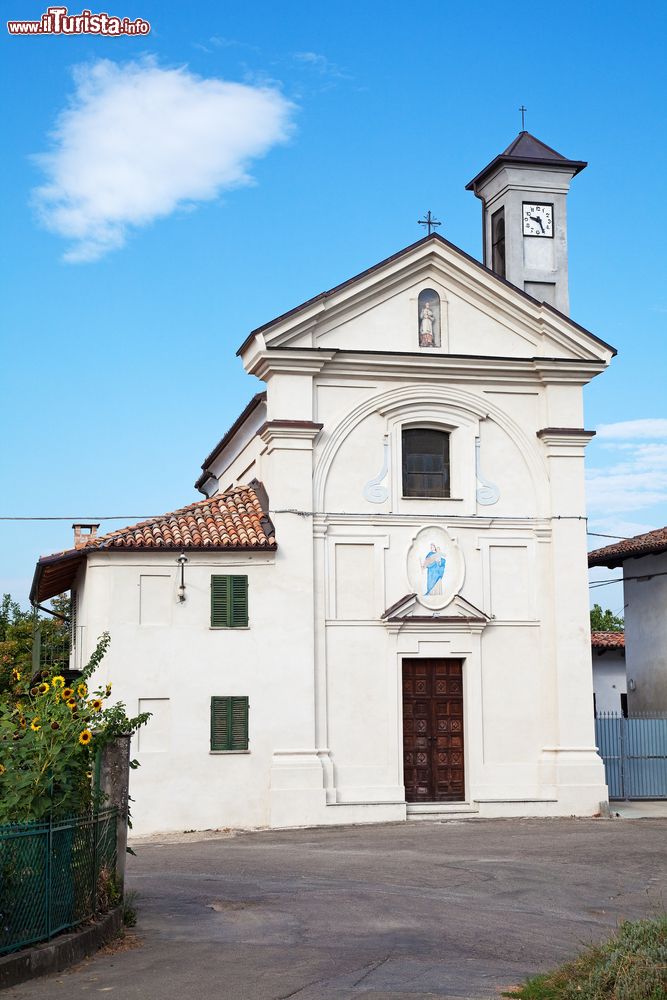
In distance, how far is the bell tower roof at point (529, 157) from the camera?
28266mm

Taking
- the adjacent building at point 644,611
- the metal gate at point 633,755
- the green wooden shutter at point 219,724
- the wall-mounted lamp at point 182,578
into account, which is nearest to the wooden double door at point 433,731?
the green wooden shutter at point 219,724

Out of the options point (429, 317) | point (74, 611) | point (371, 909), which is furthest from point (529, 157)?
point (371, 909)

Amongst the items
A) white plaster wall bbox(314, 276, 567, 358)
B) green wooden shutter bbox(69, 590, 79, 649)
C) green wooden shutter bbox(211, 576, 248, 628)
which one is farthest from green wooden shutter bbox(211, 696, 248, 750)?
white plaster wall bbox(314, 276, 567, 358)

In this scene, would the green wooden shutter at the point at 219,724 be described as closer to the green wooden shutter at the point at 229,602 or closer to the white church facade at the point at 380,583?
the white church facade at the point at 380,583

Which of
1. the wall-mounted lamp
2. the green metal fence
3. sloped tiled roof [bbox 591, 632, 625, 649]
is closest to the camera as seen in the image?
the green metal fence

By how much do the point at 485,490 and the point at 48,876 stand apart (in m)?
16.3

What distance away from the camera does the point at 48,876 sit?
1010 centimetres

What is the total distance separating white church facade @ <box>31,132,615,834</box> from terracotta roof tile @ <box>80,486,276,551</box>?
0.06 meters

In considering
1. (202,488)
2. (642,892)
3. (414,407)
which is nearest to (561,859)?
(642,892)

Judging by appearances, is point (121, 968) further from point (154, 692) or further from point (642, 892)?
point (154, 692)

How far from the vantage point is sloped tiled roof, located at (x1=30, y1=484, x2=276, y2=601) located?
2314 centimetres

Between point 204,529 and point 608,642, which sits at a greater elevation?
point 204,529

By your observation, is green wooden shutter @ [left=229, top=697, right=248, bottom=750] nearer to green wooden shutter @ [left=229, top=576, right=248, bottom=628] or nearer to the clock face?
green wooden shutter @ [left=229, top=576, right=248, bottom=628]

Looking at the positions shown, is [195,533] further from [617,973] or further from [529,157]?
[617,973]
